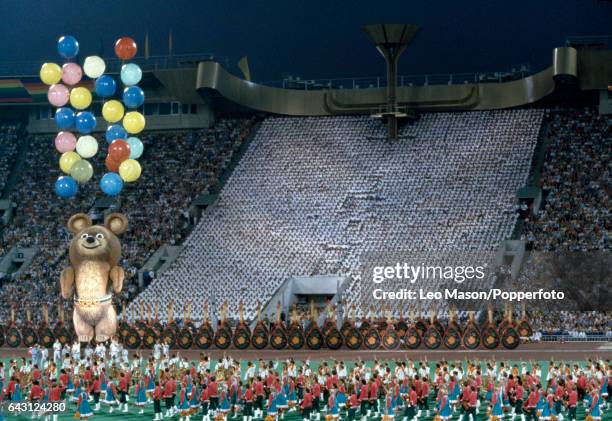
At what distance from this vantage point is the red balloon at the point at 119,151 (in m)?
40.0

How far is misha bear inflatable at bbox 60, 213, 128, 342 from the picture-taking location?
3825cm

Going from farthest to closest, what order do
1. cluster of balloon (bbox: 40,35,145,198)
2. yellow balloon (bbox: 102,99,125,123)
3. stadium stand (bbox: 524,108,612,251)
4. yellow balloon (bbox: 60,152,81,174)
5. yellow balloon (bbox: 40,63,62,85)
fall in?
stadium stand (bbox: 524,108,612,251) → yellow balloon (bbox: 102,99,125,123) → yellow balloon (bbox: 60,152,81,174) → cluster of balloon (bbox: 40,35,145,198) → yellow balloon (bbox: 40,63,62,85)

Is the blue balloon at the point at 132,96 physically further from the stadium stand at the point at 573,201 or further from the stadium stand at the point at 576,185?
the stadium stand at the point at 576,185

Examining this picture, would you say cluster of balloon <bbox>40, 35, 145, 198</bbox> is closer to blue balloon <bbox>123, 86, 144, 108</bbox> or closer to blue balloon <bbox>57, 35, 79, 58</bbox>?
blue balloon <bbox>57, 35, 79, 58</bbox>

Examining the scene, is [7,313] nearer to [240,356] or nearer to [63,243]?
[63,243]

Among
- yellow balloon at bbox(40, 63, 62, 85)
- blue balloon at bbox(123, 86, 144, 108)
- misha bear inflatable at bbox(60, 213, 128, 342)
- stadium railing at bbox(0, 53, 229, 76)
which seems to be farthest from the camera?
stadium railing at bbox(0, 53, 229, 76)

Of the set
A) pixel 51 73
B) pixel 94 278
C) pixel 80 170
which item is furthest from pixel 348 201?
pixel 94 278

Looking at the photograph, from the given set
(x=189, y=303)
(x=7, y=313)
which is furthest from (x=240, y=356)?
(x=7, y=313)

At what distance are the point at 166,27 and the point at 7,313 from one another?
2083 centimetres

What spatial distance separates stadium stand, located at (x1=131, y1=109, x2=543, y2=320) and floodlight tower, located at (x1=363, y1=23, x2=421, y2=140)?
→ 165 centimetres

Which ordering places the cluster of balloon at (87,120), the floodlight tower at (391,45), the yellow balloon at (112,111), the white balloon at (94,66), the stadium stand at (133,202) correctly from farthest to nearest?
the floodlight tower at (391,45) → the stadium stand at (133,202) → the yellow balloon at (112,111) → the white balloon at (94,66) → the cluster of balloon at (87,120)

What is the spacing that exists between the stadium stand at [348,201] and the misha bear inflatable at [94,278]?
53.2 ft

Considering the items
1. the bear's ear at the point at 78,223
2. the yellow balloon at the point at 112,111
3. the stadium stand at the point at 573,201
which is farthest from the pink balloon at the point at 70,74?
the stadium stand at the point at 573,201

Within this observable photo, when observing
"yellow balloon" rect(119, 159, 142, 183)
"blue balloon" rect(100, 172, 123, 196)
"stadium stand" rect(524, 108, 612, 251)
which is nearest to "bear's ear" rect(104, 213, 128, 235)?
"blue balloon" rect(100, 172, 123, 196)
